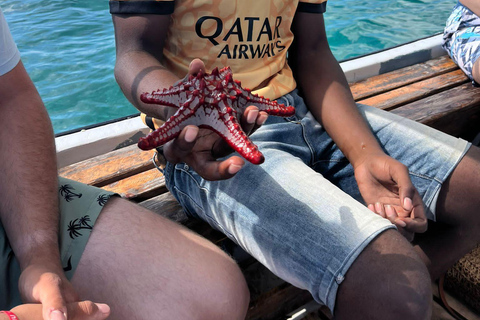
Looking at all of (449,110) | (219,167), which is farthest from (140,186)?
(449,110)

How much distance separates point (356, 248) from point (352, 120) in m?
0.83

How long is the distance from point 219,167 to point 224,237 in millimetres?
787

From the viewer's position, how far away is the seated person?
1380mm

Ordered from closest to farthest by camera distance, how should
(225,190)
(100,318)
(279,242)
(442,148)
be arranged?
Answer: (100,318) → (279,242) → (225,190) → (442,148)

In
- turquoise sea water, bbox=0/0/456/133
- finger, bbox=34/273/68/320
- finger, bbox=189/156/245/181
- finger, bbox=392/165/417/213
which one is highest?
finger, bbox=189/156/245/181


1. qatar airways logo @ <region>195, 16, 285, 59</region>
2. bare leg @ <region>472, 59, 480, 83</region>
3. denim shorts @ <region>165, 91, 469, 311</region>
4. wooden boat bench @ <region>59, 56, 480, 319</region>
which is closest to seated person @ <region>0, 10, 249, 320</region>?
denim shorts @ <region>165, 91, 469, 311</region>

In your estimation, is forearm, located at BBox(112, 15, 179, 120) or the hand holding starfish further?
forearm, located at BBox(112, 15, 179, 120)

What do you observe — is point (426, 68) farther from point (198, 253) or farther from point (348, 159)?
point (198, 253)

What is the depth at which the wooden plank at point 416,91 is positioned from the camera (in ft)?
9.97

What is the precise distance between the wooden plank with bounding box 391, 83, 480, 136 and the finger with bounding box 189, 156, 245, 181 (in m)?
1.89

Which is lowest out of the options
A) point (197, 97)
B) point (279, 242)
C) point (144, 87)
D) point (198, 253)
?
point (198, 253)

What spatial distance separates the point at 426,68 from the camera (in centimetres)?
370

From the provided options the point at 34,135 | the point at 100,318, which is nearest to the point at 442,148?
the point at 100,318

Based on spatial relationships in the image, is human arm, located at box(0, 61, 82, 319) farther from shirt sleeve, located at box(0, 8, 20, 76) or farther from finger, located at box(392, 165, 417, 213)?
finger, located at box(392, 165, 417, 213)
